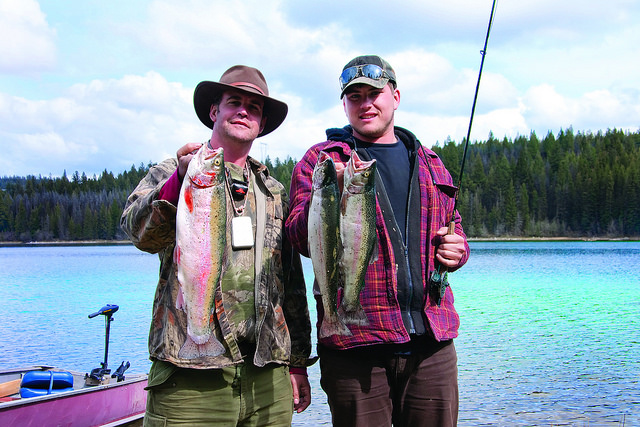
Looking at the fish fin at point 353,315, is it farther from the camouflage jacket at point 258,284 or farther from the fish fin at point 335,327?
the camouflage jacket at point 258,284

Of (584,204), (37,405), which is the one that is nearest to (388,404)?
(37,405)

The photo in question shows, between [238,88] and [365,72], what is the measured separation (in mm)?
962

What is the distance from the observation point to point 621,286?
31781mm

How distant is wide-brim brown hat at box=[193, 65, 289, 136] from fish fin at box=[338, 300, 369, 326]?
69.4 inches

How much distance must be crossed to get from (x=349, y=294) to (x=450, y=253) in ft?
3.08

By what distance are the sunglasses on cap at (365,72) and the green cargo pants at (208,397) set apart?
2.26 meters

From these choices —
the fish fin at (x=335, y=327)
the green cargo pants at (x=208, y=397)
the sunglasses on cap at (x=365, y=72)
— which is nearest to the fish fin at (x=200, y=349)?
the green cargo pants at (x=208, y=397)

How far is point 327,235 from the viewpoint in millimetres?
3408

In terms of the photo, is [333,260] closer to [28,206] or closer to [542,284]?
[542,284]

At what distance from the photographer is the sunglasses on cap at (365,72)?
4.12 m

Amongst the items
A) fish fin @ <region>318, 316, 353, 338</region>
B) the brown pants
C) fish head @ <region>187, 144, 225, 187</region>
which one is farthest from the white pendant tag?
the brown pants

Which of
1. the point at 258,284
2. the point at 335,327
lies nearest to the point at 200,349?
the point at 258,284

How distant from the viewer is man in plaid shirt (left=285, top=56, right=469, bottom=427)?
383 cm

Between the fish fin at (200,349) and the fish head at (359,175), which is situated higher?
the fish head at (359,175)
